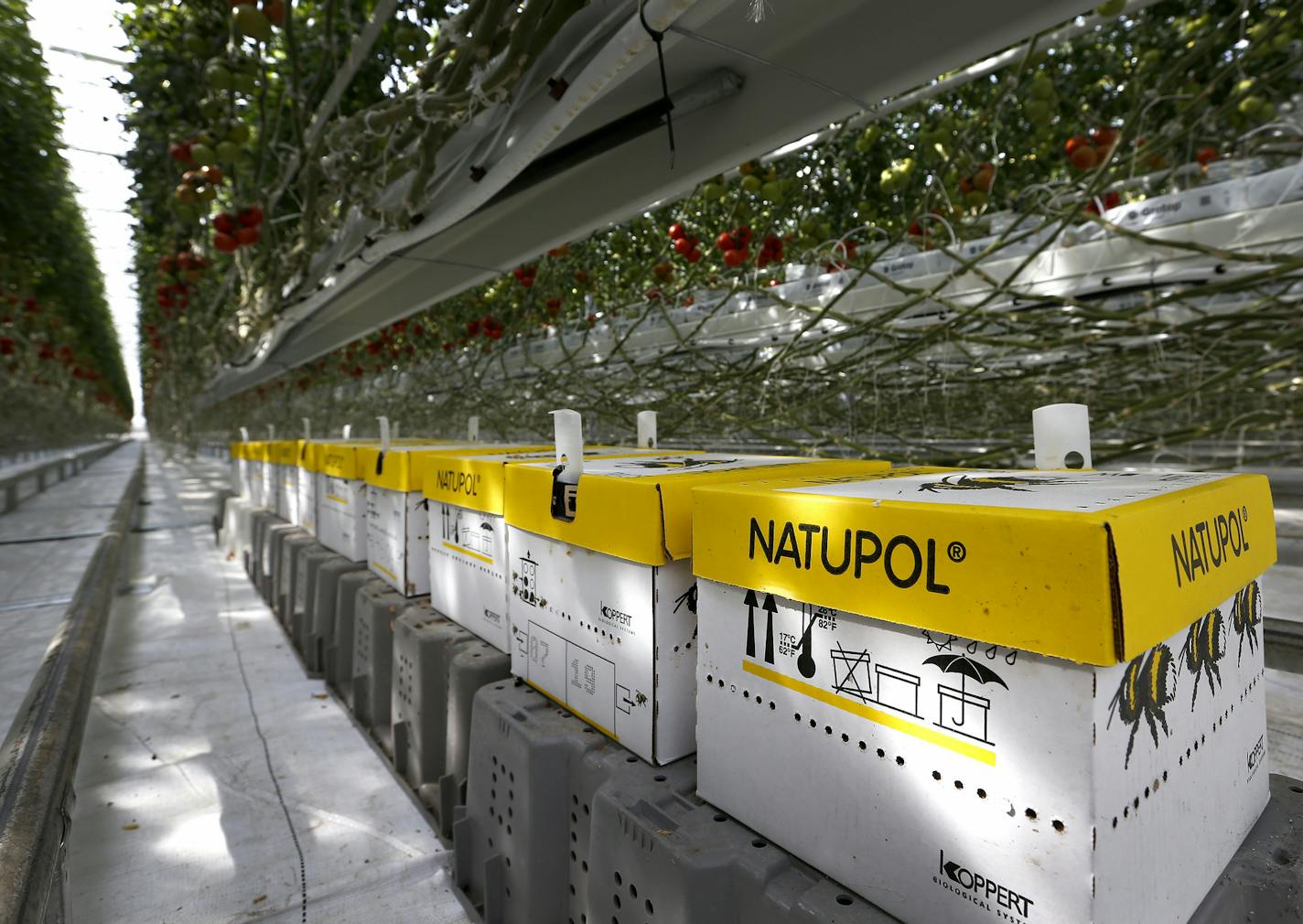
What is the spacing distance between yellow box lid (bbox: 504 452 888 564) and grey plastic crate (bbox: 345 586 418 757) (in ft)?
2.65

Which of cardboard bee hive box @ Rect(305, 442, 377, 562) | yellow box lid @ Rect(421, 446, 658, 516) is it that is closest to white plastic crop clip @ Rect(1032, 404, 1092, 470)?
yellow box lid @ Rect(421, 446, 658, 516)

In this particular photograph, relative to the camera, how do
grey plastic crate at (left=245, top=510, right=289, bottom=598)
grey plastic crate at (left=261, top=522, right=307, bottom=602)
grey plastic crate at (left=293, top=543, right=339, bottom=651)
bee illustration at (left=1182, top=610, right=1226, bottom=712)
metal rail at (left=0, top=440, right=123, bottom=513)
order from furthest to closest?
metal rail at (left=0, top=440, right=123, bottom=513)
grey plastic crate at (left=245, top=510, right=289, bottom=598)
grey plastic crate at (left=261, top=522, right=307, bottom=602)
grey plastic crate at (left=293, top=543, right=339, bottom=651)
bee illustration at (left=1182, top=610, right=1226, bottom=712)

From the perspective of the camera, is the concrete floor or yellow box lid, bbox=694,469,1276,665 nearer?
yellow box lid, bbox=694,469,1276,665

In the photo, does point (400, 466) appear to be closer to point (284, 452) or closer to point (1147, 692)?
point (1147, 692)

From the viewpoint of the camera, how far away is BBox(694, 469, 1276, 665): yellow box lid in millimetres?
464

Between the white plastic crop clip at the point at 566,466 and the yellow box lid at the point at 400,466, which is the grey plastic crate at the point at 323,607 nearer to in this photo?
the yellow box lid at the point at 400,466

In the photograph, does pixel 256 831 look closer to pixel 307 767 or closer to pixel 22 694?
pixel 307 767

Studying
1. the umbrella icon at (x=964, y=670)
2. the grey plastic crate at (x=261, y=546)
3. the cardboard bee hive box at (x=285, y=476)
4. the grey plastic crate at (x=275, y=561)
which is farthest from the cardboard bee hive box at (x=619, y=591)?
Answer: the grey plastic crate at (x=261, y=546)

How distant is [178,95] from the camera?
2.71 metres

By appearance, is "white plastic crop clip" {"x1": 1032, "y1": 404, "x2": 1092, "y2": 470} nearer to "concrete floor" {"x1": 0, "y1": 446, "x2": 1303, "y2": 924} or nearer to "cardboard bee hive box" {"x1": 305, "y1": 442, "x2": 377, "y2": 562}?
"concrete floor" {"x1": 0, "y1": 446, "x2": 1303, "y2": 924}

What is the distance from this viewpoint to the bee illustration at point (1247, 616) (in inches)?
27.3

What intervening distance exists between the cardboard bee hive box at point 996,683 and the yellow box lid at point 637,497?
7cm

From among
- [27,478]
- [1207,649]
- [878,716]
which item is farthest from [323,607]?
[27,478]

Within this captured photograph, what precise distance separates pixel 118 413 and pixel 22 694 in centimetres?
5688
